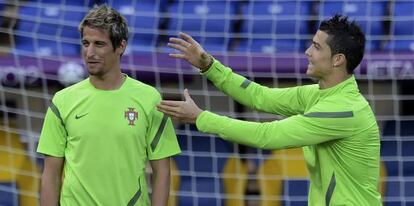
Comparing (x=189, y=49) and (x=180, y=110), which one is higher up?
(x=189, y=49)

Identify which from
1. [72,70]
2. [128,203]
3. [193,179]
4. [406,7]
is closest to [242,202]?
[193,179]

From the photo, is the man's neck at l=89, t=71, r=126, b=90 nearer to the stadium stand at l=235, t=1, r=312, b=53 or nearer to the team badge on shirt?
the team badge on shirt

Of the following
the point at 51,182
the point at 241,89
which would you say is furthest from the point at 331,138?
the point at 51,182

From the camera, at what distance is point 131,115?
2842 mm

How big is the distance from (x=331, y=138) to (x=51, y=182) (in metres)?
0.96

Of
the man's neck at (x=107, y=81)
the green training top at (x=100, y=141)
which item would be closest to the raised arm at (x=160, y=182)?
the green training top at (x=100, y=141)

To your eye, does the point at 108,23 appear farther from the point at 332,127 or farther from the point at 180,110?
the point at 332,127

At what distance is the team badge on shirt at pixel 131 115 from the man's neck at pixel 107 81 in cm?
9

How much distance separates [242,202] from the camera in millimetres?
5371

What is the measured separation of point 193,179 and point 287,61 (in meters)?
0.95

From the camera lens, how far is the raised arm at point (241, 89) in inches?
127

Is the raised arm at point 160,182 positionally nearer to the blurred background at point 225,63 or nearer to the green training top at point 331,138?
the green training top at point 331,138

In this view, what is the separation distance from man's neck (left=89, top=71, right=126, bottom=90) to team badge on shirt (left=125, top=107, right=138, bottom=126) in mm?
92

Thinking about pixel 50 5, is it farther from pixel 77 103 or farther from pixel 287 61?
pixel 77 103
